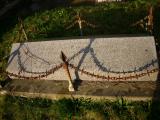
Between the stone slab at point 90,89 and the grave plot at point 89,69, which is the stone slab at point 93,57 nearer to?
the grave plot at point 89,69

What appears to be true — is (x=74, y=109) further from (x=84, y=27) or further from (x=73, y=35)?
(x=84, y=27)

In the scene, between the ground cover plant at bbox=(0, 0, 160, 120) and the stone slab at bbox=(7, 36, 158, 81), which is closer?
the ground cover plant at bbox=(0, 0, 160, 120)

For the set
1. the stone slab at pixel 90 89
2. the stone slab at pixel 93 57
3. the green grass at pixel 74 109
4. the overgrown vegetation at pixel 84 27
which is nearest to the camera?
the green grass at pixel 74 109

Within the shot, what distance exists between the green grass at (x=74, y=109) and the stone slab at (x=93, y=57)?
0.67 meters

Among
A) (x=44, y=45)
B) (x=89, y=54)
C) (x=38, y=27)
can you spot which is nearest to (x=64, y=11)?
(x=38, y=27)

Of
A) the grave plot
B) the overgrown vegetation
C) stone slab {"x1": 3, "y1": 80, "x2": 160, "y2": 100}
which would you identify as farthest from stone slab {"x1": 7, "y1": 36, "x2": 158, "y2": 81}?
the overgrown vegetation

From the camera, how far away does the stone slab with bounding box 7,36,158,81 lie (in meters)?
6.41

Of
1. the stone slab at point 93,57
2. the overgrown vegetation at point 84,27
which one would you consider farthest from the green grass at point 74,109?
the overgrown vegetation at point 84,27

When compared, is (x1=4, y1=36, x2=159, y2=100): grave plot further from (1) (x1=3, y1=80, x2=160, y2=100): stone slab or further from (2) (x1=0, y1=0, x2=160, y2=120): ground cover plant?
(2) (x1=0, y1=0, x2=160, y2=120): ground cover plant

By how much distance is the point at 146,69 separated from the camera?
6.27 metres

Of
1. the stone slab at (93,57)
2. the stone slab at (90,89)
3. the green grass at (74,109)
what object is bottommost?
the green grass at (74,109)

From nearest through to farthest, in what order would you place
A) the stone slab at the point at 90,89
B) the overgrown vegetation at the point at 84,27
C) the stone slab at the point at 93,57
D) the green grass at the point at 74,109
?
the green grass at the point at 74,109 < the stone slab at the point at 90,89 < the stone slab at the point at 93,57 < the overgrown vegetation at the point at 84,27

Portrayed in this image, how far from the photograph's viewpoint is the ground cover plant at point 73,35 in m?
6.31

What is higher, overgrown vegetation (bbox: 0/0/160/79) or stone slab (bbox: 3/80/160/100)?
overgrown vegetation (bbox: 0/0/160/79)
